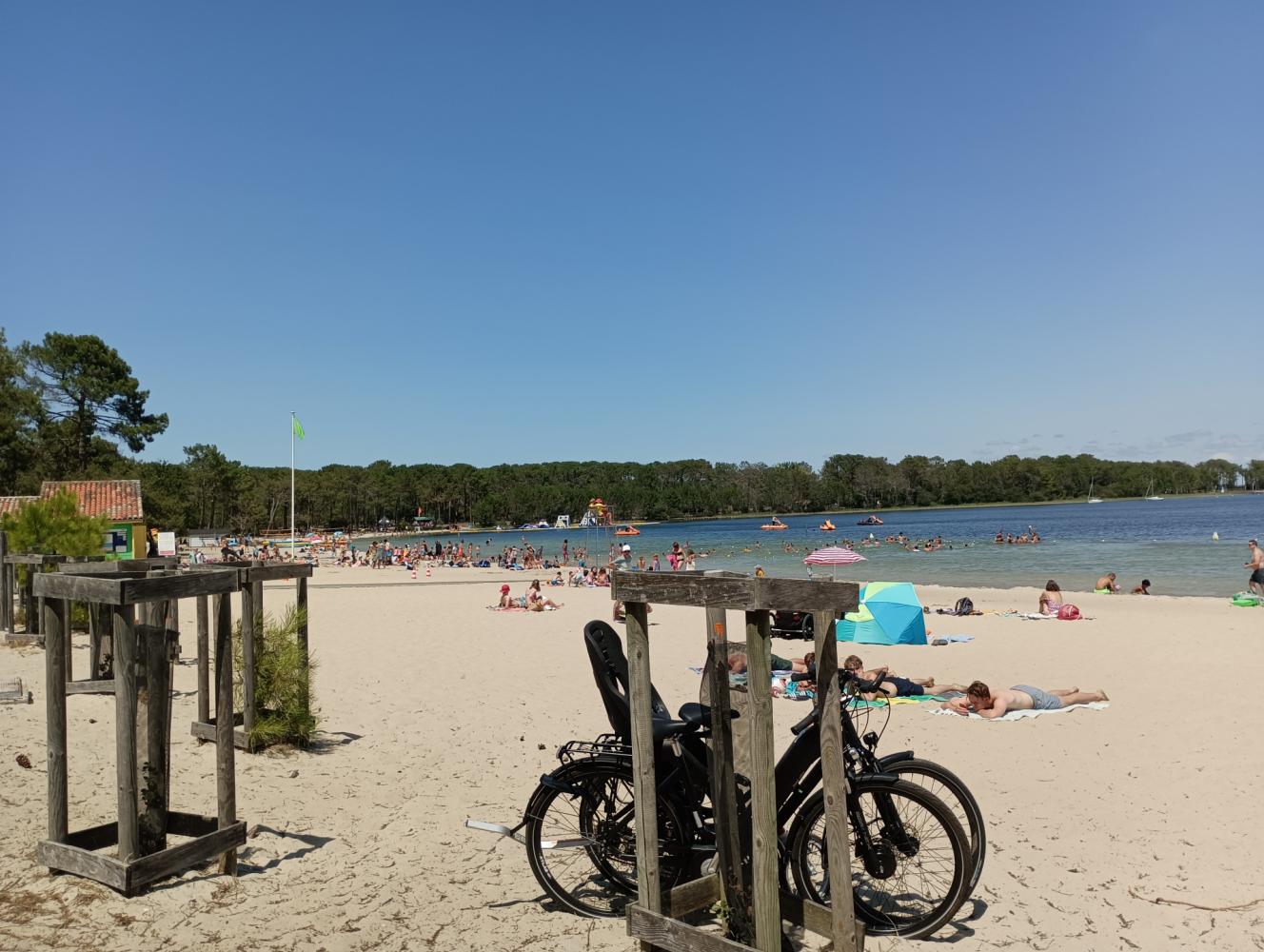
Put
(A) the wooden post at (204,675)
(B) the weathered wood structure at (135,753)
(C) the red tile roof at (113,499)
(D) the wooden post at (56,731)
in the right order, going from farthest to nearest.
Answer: (C) the red tile roof at (113,499)
(A) the wooden post at (204,675)
(D) the wooden post at (56,731)
(B) the weathered wood structure at (135,753)

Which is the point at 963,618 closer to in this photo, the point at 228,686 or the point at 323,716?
the point at 323,716

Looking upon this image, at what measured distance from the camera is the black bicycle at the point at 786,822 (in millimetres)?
3832

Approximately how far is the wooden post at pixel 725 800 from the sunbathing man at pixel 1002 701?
587 cm

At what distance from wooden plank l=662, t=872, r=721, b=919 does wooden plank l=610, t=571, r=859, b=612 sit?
1.29 m

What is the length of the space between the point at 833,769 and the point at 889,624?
449 inches

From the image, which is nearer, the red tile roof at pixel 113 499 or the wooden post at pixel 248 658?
the wooden post at pixel 248 658

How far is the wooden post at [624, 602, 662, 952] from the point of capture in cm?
370

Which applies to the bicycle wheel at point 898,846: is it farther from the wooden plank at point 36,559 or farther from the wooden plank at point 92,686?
the wooden plank at point 36,559

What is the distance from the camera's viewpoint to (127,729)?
4.29 meters

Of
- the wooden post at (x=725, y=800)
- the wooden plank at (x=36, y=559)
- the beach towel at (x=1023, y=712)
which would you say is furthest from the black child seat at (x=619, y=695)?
the wooden plank at (x=36, y=559)

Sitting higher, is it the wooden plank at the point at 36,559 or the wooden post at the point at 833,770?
the wooden plank at the point at 36,559

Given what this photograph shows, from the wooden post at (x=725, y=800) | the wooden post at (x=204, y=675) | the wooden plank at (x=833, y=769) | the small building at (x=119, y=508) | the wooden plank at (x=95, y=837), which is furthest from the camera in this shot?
the small building at (x=119, y=508)

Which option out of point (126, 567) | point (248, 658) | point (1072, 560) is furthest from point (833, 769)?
point (1072, 560)

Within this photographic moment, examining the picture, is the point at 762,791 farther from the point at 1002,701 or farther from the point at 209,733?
the point at 1002,701
